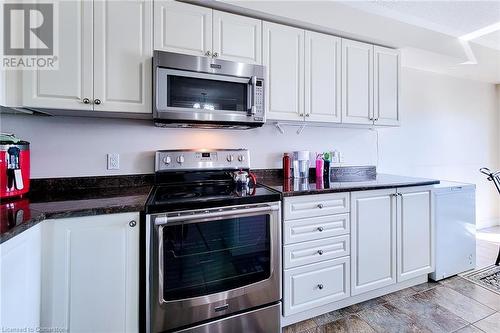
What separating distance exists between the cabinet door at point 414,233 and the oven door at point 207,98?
1.42m

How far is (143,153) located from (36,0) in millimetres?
1061

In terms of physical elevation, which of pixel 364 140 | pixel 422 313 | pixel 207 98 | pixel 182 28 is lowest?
pixel 422 313

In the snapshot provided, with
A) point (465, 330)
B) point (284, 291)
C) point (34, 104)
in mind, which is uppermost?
point (34, 104)

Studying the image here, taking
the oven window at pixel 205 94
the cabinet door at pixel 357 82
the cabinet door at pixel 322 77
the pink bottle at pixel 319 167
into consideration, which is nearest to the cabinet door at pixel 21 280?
the oven window at pixel 205 94

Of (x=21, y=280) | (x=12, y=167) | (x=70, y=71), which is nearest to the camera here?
(x=21, y=280)

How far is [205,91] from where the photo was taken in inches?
65.9

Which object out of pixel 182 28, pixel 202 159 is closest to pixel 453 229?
pixel 202 159

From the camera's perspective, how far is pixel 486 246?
308 centimetres

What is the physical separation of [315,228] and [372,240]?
0.55 m

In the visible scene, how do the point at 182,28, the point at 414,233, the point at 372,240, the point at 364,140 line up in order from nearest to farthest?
the point at 182,28, the point at 372,240, the point at 414,233, the point at 364,140

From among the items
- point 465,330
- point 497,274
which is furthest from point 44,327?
point 497,274

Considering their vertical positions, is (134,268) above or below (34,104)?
below

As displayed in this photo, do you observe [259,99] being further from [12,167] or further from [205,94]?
[12,167]

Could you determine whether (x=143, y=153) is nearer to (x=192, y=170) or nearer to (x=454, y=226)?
(x=192, y=170)
